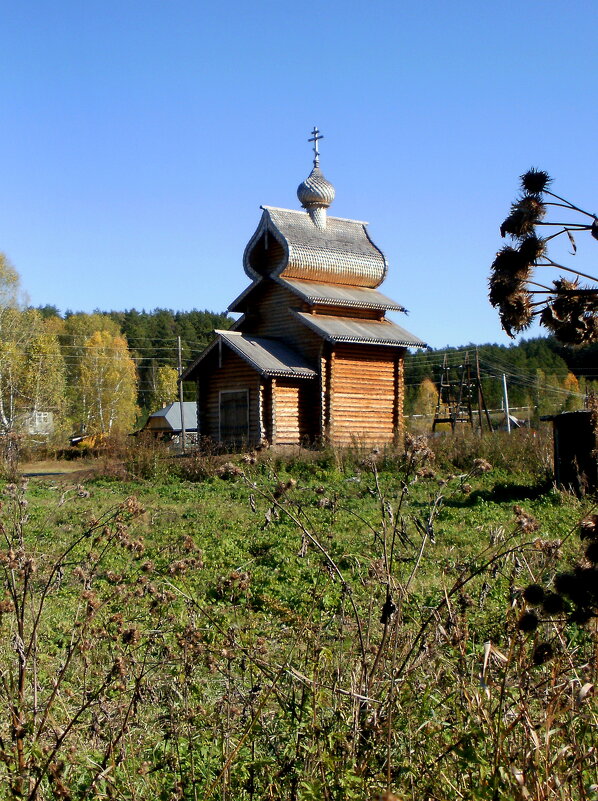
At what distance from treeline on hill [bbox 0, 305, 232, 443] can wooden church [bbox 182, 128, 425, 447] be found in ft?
21.9

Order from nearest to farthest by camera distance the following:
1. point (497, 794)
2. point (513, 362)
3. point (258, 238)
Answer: point (497, 794), point (258, 238), point (513, 362)

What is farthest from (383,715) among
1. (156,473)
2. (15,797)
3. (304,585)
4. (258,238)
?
(258,238)

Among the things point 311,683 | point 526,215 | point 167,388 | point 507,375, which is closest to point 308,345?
point 311,683

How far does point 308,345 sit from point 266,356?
1.64 meters

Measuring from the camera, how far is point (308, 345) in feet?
82.5

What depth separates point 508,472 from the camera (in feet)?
59.0

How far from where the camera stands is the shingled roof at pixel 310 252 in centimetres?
2586

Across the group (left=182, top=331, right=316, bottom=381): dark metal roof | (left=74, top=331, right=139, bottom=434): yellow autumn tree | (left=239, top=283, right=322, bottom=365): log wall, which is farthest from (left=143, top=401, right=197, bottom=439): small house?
(left=182, top=331, right=316, bottom=381): dark metal roof

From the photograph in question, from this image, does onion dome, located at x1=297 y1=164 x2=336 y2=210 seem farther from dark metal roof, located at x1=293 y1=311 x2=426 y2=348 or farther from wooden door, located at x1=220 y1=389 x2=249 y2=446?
wooden door, located at x1=220 y1=389 x2=249 y2=446

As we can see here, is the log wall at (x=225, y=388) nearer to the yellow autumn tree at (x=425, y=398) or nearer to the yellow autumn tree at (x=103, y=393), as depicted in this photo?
the yellow autumn tree at (x=103, y=393)

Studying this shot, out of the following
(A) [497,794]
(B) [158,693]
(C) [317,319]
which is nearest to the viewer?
(A) [497,794]

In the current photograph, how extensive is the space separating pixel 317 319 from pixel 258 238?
12.1 feet

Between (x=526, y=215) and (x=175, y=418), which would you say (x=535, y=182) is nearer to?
(x=526, y=215)

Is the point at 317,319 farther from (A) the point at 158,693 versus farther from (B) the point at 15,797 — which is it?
(B) the point at 15,797
